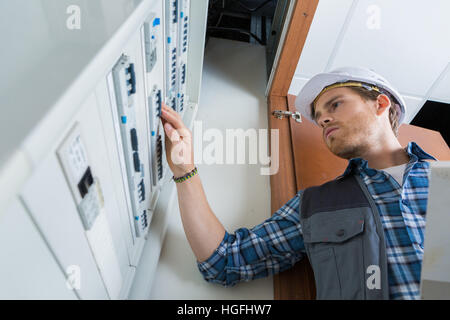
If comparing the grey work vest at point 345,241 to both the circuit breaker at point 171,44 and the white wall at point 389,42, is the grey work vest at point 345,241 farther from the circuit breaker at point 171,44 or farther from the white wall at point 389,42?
the white wall at point 389,42

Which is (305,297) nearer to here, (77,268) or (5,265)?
(77,268)

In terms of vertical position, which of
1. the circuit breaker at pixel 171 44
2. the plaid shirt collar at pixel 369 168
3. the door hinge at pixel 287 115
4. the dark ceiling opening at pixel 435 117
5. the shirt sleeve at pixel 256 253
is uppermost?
the circuit breaker at pixel 171 44

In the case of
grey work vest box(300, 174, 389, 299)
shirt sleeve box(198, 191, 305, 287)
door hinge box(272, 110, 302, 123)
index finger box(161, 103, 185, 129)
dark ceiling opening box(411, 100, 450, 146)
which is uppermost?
index finger box(161, 103, 185, 129)

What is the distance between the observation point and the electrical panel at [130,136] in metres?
0.46

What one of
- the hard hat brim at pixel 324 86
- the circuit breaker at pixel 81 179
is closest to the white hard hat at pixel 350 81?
the hard hat brim at pixel 324 86

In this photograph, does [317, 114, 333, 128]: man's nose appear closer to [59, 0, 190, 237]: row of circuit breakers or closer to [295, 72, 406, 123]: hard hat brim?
[295, 72, 406, 123]: hard hat brim

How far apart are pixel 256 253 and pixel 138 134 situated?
43 cm

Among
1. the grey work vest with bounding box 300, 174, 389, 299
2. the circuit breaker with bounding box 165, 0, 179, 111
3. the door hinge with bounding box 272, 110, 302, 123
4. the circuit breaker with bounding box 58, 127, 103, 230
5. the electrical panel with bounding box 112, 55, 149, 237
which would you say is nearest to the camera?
the circuit breaker with bounding box 58, 127, 103, 230

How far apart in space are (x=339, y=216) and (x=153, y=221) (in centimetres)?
52

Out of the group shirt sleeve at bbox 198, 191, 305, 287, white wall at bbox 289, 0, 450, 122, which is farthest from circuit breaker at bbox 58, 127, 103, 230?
white wall at bbox 289, 0, 450, 122

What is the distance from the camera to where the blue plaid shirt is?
661mm

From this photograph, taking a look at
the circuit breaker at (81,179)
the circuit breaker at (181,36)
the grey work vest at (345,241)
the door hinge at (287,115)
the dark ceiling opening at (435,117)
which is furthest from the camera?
the dark ceiling opening at (435,117)

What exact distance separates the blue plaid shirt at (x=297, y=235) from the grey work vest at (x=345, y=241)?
0.03 m

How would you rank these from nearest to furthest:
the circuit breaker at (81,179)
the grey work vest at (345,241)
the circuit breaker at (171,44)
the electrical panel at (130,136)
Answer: the circuit breaker at (81,179) < the electrical panel at (130,136) < the grey work vest at (345,241) < the circuit breaker at (171,44)
